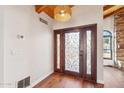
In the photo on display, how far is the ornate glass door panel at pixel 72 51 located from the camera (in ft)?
14.6

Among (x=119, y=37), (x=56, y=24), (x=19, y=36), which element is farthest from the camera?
(x=119, y=37)

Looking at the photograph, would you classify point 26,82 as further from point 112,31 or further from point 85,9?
point 112,31

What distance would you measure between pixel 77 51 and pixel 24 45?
216cm

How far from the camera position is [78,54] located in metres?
4.39

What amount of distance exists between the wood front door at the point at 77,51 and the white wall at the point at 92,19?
14cm

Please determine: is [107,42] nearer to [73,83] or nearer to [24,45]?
[73,83]

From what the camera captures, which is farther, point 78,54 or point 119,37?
point 119,37

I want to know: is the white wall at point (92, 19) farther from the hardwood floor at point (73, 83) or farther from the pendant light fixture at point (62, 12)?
the pendant light fixture at point (62, 12)

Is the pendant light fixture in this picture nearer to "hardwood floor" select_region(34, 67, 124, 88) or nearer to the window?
"hardwood floor" select_region(34, 67, 124, 88)

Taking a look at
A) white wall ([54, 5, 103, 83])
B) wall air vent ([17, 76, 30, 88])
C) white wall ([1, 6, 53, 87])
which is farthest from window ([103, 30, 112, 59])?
wall air vent ([17, 76, 30, 88])

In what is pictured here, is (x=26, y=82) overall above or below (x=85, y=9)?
below

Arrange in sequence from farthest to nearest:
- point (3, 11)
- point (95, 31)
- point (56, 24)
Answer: point (56, 24) < point (95, 31) < point (3, 11)

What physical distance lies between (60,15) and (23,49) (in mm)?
1247
